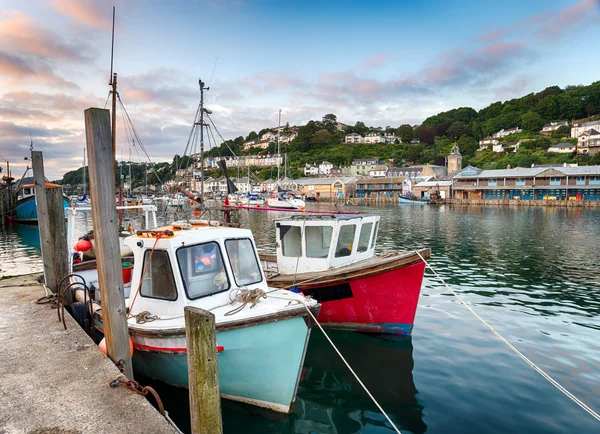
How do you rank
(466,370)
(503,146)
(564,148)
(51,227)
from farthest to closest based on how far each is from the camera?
(503,146) < (564,148) < (51,227) < (466,370)

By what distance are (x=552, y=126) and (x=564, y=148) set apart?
31.2 metres

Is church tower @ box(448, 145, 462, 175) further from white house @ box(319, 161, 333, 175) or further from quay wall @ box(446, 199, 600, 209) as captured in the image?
white house @ box(319, 161, 333, 175)

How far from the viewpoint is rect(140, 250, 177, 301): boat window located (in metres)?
6.79

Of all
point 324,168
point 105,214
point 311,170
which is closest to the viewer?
point 105,214

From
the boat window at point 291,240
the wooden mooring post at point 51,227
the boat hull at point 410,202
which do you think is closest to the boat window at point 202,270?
the boat window at point 291,240

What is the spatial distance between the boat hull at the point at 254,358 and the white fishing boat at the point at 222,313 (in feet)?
0.05

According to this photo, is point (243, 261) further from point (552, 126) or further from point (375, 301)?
point (552, 126)

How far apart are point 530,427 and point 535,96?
206202 mm

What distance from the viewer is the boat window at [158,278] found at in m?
6.79

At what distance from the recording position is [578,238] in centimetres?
2992

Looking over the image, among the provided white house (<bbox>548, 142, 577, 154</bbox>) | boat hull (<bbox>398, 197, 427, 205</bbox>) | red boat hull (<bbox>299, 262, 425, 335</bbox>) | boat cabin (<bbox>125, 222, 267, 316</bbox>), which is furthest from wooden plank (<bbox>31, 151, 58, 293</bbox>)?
white house (<bbox>548, 142, 577, 154</bbox>)

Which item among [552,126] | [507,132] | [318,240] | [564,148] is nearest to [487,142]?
[507,132]

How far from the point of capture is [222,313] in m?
6.33

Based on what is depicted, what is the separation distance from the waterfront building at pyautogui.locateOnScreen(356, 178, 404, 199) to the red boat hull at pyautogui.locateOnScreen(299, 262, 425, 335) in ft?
326
